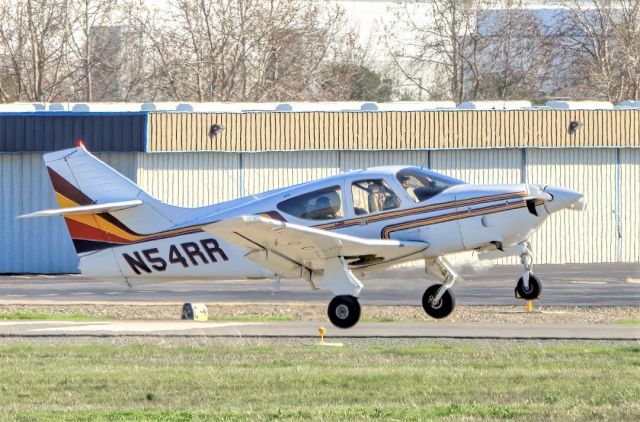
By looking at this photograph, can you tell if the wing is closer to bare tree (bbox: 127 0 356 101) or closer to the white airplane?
the white airplane

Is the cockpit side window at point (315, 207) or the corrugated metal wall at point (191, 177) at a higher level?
the corrugated metal wall at point (191, 177)

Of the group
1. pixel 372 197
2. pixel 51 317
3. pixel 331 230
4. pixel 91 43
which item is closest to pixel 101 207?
pixel 331 230

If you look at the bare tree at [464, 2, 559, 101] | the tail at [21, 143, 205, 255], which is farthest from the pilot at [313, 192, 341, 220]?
the bare tree at [464, 2, 559, 101]

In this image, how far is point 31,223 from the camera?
127 feet

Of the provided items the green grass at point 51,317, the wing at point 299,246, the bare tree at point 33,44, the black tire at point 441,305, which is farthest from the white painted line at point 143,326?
the bare tree at point 33,44

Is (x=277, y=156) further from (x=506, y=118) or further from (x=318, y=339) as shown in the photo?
(x=318, y=339)

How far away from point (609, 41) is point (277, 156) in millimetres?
31271

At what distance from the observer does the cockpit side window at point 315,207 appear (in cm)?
2073

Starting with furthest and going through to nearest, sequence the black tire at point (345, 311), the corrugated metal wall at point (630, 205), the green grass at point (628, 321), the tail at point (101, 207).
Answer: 1. the corrugated metal wall at point (630, 205)
2. the green grass at point (628, 321)
3. the tail at point (101, 207)
4. the black tire at point (345, 311)

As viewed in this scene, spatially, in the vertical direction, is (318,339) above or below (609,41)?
below

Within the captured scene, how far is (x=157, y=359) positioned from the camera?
64.3 ft

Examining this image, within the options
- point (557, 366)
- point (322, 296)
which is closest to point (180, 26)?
point (322, 296)

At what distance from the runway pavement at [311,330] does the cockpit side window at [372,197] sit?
332cm

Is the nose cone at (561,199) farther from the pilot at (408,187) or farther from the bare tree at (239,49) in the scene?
the bare tree at (239,49)
